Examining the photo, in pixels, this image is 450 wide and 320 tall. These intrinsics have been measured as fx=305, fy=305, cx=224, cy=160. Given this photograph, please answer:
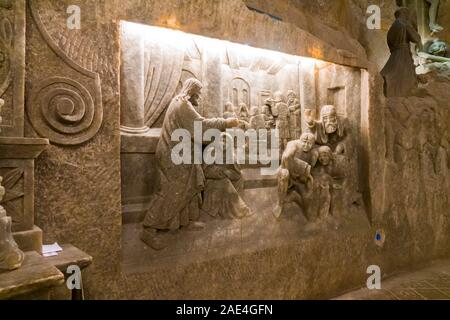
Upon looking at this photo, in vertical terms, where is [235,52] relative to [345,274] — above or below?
above

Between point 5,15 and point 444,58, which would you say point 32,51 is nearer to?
point 5,15

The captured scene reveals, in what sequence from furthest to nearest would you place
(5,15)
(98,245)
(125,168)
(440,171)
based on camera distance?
1. (440,171)
2. (125,168)
3. (98,245)
4. (5,15)

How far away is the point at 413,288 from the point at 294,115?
295cm

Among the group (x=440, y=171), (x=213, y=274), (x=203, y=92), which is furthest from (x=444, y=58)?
(x=213, y=274)

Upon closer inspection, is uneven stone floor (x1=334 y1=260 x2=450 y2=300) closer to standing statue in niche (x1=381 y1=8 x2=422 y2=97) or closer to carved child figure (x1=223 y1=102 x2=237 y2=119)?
carved child figure (x1=223 y1=102 x2=237 y2=119)

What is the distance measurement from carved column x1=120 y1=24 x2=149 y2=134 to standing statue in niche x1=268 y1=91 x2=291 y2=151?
1.87m

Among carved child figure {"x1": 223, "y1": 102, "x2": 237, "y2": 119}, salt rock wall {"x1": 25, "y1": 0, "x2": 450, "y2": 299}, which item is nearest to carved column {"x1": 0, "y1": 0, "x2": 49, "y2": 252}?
salt rock wall {"x1": 25, "y1": 0, "x2": 450, "y2": 299}

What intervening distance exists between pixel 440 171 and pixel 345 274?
113 inches

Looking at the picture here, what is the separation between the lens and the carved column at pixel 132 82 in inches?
121

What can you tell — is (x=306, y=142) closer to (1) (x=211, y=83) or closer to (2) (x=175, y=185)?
(1) (x=211, y=83)

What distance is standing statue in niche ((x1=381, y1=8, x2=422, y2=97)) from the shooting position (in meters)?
5.26

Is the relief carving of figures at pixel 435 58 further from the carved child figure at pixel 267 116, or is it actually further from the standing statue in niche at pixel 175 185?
the standing statue in niche at pixel 175 185

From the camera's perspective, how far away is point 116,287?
2.61 meters

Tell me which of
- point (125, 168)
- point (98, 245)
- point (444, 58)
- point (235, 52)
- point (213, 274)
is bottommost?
point (213, 274)
